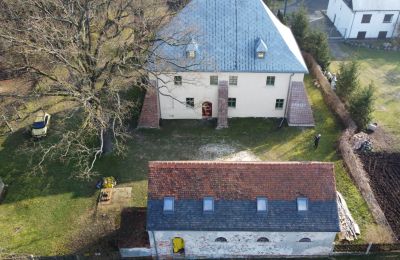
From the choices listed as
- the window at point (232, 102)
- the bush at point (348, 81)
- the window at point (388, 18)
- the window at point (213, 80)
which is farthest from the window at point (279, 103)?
the window at point (388, 18)

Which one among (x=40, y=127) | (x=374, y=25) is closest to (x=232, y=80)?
(x=40, y=127)

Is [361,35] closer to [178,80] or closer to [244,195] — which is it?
[178,80]

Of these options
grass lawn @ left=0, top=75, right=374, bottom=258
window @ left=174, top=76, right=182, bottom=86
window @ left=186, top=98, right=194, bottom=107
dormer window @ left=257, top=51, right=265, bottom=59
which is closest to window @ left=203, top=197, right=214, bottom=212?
grass lawn @ left=0, top=75, right=374, bottom=258

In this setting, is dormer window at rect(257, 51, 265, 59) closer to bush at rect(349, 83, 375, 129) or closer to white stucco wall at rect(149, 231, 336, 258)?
bush at rect(349, 83, 375, 129)

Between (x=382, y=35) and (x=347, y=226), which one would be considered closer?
(x=347, y=226)

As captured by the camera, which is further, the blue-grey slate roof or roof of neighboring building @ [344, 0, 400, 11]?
roof of neighboring building @ [344, 0, 400, 11]
